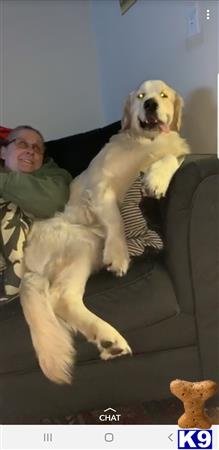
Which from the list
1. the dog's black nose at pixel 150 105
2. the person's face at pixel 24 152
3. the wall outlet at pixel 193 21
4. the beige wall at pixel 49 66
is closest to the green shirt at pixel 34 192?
the person's face at pixel 24 152

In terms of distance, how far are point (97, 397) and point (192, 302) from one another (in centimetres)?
32

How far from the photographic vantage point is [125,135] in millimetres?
1539

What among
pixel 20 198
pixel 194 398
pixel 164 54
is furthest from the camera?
pixel 164 54

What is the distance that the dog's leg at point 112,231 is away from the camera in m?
1.21

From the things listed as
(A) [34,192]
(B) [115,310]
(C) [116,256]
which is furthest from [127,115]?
(B) [115,310]

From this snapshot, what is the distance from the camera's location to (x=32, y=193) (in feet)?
4.45

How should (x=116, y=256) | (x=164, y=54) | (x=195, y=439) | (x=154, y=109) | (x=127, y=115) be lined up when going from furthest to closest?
1. (x=164, y=54)
2. (x=127, y=115)
3. (x=154, y=109)
4. (x=116, y=256)
5. (x=195, y=439)

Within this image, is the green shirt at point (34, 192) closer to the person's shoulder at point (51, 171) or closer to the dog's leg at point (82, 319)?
the person's shoulder at point (51, 171)

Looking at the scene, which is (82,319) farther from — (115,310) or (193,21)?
(193,21)

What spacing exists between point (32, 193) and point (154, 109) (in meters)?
0.46

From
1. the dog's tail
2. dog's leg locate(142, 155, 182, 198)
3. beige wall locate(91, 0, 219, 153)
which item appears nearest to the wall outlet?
beige wall locate(91, 0, 219, 153)

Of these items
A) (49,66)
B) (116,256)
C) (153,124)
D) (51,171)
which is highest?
(49,66)

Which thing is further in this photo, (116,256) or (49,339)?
(116,256)

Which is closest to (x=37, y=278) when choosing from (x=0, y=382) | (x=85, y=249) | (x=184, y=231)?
(x=85, y=249)
